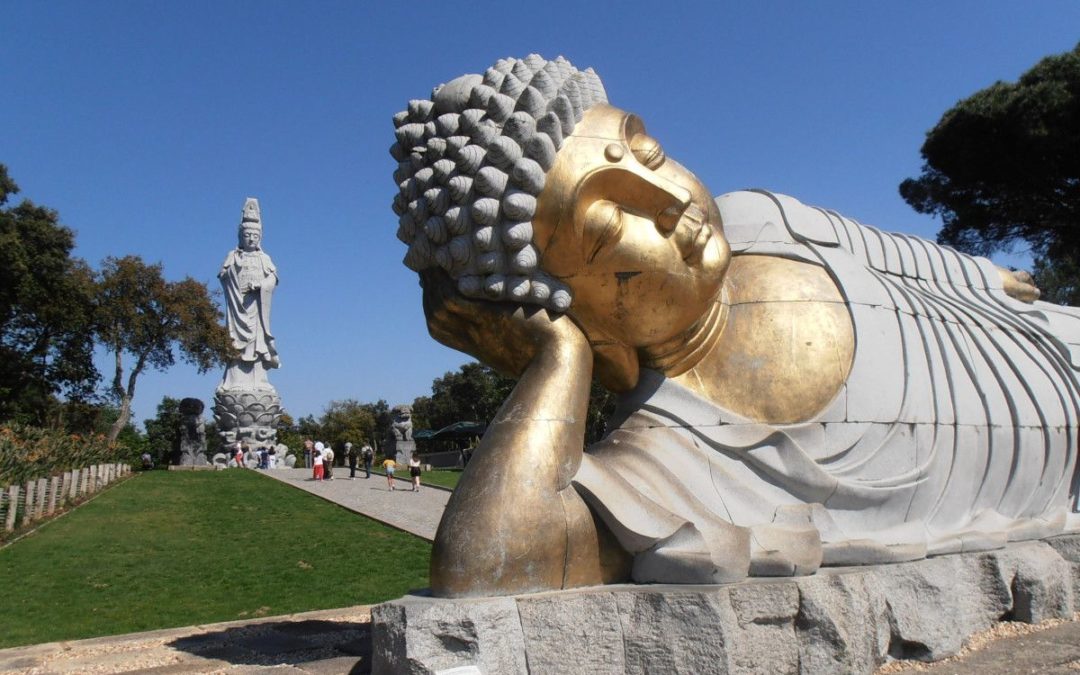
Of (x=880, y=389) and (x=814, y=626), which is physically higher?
(x=880, y=389)

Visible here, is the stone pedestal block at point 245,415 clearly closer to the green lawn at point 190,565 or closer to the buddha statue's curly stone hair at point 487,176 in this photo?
the green lawn at point 190,565

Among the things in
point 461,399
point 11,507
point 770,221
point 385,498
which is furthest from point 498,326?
point 461,399

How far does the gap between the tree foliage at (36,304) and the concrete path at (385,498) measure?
9.46 meters

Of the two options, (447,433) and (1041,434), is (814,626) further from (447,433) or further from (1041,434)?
(447,433)

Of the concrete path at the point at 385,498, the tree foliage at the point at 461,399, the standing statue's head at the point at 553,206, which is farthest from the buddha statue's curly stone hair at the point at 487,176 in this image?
the tree foliage at the point at 461,399

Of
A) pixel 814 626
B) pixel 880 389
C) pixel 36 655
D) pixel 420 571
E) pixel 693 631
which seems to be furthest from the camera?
pixel 420 571

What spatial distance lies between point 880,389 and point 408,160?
3056 millimetres

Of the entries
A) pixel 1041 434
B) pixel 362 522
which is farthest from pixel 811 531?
pixel 362 522

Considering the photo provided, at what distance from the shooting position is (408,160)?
4.63 metres

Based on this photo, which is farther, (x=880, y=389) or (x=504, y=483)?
(x=880, y=389)

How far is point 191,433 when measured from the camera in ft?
98.6

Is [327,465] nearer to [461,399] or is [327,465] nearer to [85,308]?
[85,308]

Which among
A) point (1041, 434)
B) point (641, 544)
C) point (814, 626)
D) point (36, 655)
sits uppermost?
point (1041, 434)

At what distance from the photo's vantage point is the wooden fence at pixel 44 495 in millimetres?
13953
